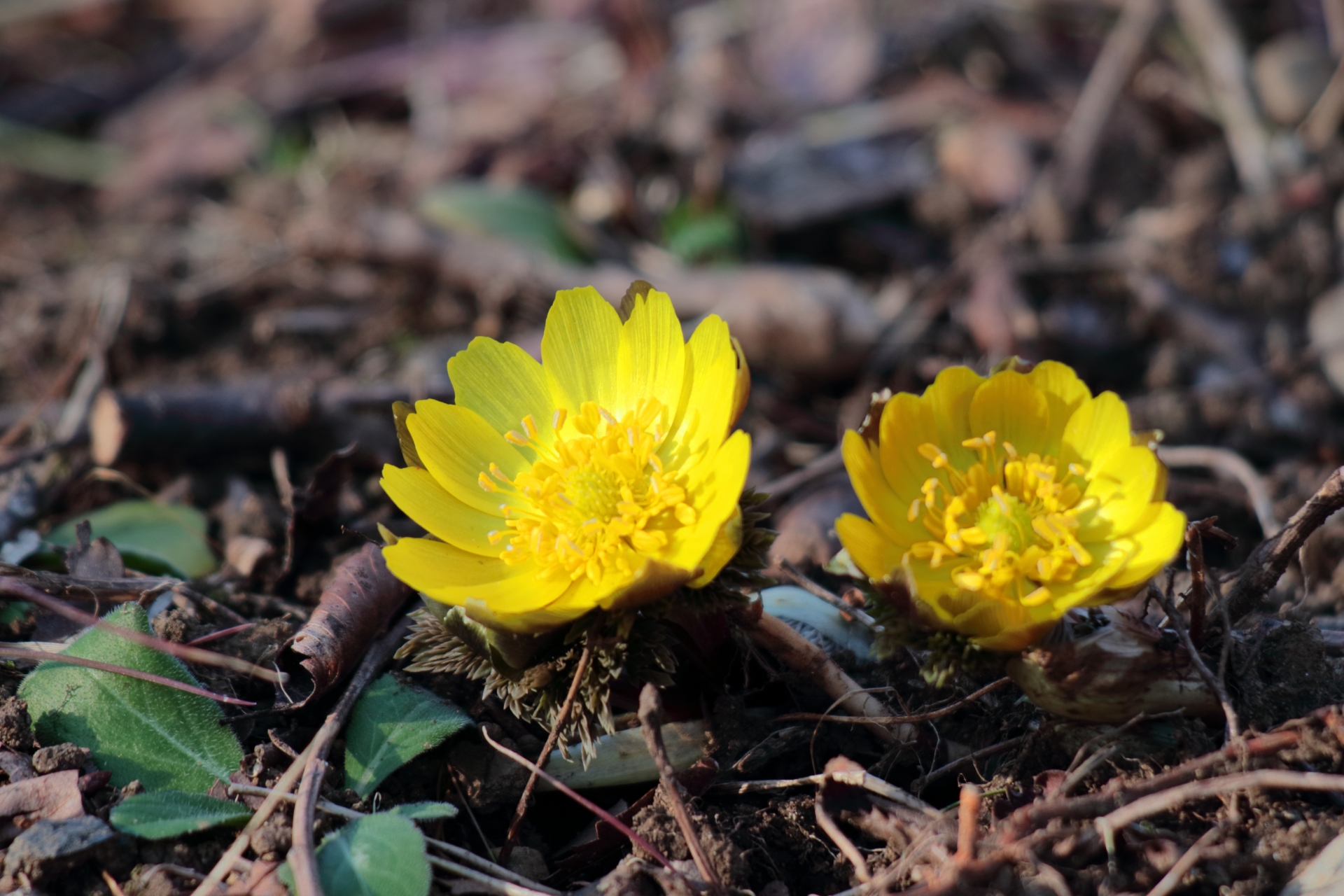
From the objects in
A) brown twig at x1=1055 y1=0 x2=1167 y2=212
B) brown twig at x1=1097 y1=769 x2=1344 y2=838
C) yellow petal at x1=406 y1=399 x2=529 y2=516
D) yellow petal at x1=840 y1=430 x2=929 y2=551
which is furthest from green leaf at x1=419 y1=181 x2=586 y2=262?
brown twig at x1=1097 y1=769 x2=1344 y2=838

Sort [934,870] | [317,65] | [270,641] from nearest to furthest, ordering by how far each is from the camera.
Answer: [934,870]
[270,641]
[317,65]

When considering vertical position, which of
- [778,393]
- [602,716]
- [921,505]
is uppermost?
[921,505]

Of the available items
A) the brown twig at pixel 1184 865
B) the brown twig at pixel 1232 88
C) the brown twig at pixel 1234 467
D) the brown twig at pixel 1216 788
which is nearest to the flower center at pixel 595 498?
the brown twig at pixel 1216 788

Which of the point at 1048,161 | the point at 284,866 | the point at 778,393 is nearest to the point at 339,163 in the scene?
the point at 778,393

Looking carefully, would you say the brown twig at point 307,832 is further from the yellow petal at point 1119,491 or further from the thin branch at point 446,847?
the yellow petal at point 1119,491

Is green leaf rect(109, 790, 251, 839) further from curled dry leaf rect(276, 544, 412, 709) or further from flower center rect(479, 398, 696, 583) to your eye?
flower center rect(479, 398, 696, 583)

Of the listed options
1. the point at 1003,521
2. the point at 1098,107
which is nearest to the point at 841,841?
the point at 1003,521

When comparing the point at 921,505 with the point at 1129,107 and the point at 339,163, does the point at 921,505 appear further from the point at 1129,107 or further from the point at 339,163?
the point at 339,163
